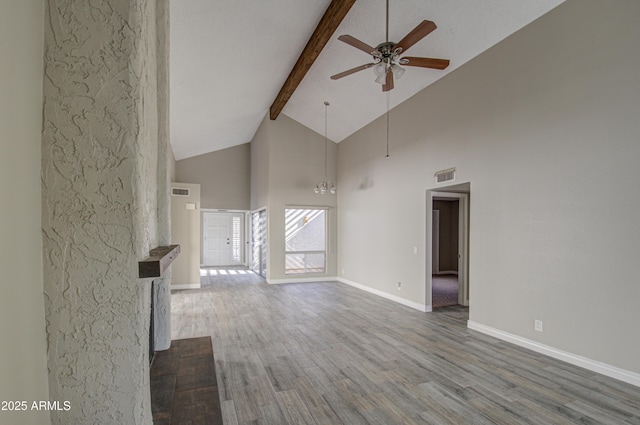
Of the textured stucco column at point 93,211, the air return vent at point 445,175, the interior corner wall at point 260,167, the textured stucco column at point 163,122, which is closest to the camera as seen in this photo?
the textured stucco column at point 93,211

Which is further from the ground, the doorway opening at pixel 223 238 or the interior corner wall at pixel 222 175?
the interior corner wall at pixel 222 175

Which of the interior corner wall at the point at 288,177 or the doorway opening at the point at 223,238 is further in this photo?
the doorway opening at the point at 223,238

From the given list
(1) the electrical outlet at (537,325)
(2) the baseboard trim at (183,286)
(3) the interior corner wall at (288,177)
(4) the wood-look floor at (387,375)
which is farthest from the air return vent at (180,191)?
(1) the electrical outlet at (537,325)

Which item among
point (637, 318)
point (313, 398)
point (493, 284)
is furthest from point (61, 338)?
point (493, 284)

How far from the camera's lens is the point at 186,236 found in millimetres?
6988

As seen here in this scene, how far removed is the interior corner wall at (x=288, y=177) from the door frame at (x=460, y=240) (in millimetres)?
3418

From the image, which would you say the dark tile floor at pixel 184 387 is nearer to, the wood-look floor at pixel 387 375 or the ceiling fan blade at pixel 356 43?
the wood-look floor at pixel 387 375

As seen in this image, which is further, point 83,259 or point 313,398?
point 313,398

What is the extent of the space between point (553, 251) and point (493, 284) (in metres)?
0.90

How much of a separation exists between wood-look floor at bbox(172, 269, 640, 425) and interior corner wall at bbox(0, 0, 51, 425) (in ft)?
5.70

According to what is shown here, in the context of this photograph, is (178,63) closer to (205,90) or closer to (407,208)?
(205,90)

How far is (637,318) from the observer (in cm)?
282

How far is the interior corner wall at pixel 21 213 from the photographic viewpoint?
0.85 metres

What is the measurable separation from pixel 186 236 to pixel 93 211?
20.7ft
